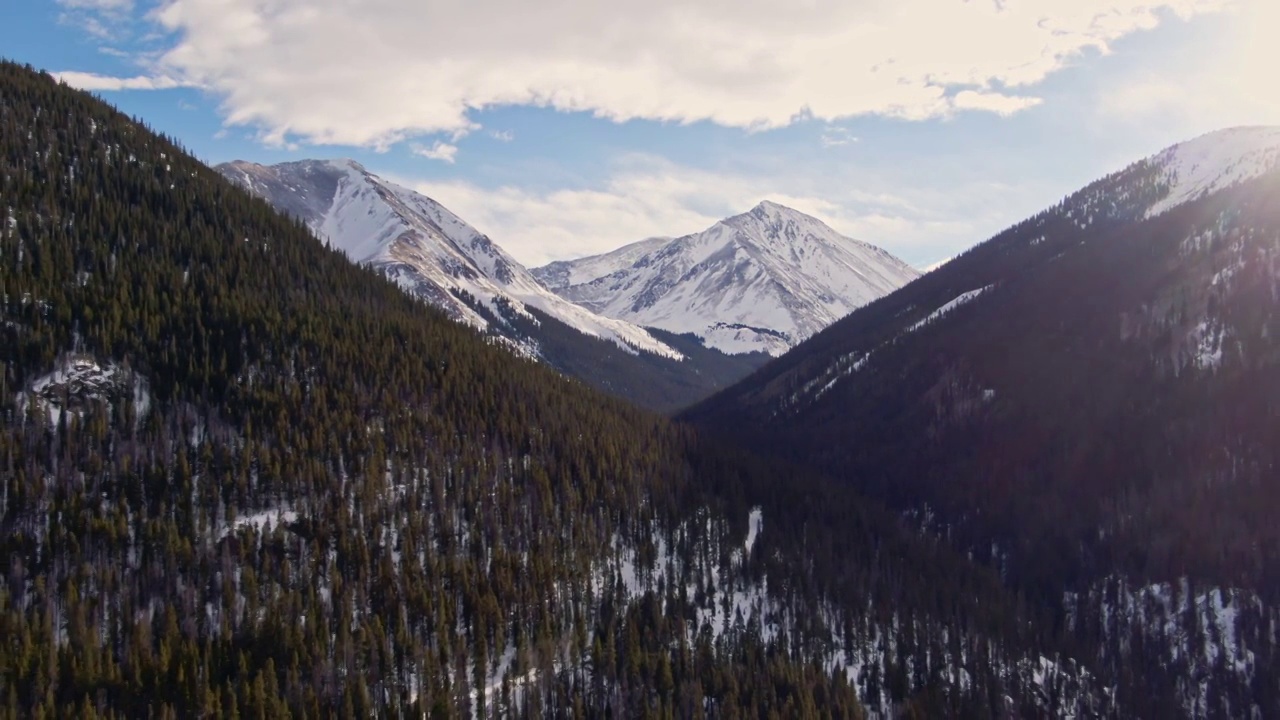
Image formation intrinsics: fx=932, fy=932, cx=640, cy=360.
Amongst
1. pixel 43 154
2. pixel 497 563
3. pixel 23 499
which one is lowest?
pixel 497 563

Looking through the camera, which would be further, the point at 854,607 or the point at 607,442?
the point at 607,442

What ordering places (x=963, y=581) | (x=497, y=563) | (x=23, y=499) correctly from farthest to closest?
(x=963, y=581)
(x=497, y=563)
(x=23, y=499)

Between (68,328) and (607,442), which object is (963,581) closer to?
(607,442)

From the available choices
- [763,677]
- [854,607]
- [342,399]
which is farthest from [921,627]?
[342,399]

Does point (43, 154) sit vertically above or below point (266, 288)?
above

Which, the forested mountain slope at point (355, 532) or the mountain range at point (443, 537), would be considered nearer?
the forested mountain slope at point (355, 532)

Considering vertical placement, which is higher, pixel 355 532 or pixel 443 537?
pixel 355 532

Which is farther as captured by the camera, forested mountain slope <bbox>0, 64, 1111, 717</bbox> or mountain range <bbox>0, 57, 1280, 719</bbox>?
mountain range <bbox>0, 57, 1280, 719</bbox>

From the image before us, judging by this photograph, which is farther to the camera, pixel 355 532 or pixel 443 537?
pixel 443 537
